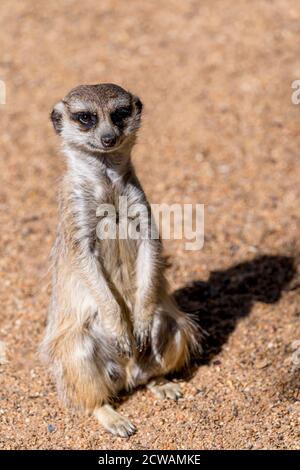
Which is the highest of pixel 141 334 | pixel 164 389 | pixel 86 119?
pixel 86 119

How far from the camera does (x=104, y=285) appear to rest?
425 cm

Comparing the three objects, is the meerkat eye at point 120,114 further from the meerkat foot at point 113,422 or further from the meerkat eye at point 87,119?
the meerkat foot at point 113,422

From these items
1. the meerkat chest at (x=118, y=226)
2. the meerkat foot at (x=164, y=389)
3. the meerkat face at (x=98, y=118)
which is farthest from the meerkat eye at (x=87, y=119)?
the meerkat foot at (x=164, y=389)

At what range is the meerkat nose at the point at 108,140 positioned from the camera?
13.1 ft

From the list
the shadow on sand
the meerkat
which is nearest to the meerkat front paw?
the meerkat

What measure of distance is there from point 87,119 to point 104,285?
862 mm

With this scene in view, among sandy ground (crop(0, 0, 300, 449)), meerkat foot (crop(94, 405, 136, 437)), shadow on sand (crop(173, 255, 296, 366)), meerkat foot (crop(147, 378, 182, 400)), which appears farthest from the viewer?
shadow on sand (crop(173, 255, 296, 366))

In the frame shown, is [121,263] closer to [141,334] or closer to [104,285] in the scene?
[104,285]

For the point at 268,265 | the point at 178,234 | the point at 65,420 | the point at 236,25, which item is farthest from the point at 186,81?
the point at 65,420

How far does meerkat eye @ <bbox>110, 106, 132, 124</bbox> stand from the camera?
4.14 meters

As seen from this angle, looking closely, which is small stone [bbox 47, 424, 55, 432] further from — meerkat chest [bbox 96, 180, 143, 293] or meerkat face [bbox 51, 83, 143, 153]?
meerkat face [bbox 51, 83, 143, 153]

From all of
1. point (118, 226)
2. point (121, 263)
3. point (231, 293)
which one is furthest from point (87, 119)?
point (231, 293)

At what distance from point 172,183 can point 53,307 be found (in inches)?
91.6

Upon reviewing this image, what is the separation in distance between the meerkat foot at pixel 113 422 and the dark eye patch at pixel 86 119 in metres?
1.52
